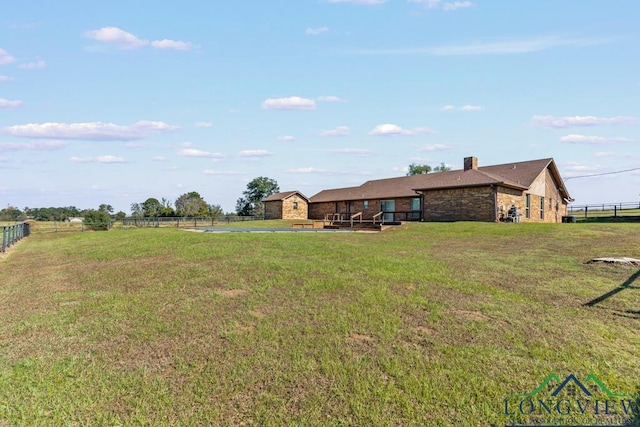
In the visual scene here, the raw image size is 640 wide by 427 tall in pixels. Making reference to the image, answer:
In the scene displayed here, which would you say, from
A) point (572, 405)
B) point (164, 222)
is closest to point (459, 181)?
point (572, 405)

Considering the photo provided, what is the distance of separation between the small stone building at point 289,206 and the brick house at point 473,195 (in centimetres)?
825

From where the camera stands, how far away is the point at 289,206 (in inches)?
1709

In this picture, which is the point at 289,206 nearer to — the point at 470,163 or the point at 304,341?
the point at 470,163

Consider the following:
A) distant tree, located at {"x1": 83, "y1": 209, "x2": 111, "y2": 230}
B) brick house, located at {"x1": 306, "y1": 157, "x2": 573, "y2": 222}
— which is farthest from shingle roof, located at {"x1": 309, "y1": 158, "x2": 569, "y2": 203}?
distant tree, located at {"x1": 83, "y1": 209, "x2": 111, "y2": 230}

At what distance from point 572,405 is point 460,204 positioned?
23.3 metres

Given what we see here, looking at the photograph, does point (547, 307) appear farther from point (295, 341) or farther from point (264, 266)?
point (264, 266)

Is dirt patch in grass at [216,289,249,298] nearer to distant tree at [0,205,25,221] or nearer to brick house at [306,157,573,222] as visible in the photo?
brick house at [306,157,573,222]

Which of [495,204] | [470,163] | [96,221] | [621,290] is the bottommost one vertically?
[621,290]

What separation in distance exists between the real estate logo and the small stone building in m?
39.6

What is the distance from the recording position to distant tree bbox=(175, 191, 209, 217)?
62178 millimetres

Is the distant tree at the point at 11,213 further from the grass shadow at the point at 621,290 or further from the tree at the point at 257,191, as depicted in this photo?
the grass shadow at the point at 621,290

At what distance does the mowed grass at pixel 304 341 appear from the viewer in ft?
11.3

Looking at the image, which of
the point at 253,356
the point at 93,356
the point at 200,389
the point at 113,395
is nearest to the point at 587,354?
the point at 253,356

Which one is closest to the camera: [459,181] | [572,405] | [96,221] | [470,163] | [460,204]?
[572,405]
